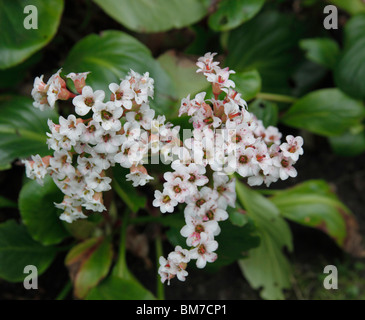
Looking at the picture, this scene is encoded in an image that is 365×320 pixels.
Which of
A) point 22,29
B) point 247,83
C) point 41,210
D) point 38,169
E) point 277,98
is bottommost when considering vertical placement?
point 41,210

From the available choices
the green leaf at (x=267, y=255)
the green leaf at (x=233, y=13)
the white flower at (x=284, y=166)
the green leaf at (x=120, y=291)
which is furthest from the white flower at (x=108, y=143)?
the green leaf at (x=233, y=13)

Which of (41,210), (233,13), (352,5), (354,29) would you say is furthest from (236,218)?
(352,5)

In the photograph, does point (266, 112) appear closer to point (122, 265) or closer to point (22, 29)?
point (122, 265)

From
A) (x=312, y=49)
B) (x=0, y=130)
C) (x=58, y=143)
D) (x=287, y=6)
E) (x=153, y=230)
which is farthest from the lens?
(x=287, y=6)

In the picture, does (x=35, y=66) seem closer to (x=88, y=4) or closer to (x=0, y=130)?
(x=88, y=4)
